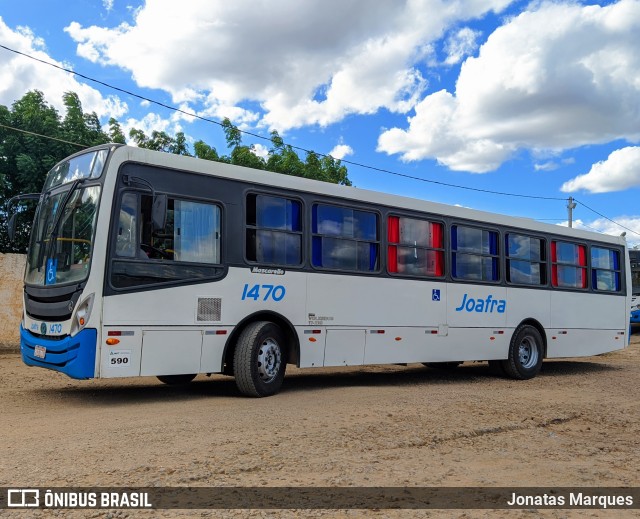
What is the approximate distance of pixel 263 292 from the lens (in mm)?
8953

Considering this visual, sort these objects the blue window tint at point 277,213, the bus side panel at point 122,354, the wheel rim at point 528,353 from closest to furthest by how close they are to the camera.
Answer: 1. the bus side panel at point 122,354
2. the blue window tint at point 277,213
3. the wheel rim at point 528,353

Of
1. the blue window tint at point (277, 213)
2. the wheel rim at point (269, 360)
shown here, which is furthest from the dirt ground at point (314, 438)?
the blue window tint at point (277, 213)

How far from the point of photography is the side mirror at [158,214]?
7777mm

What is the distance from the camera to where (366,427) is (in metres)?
6.68

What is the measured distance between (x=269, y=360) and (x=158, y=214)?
2574 millimetres

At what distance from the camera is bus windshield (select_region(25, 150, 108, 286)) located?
7.80m

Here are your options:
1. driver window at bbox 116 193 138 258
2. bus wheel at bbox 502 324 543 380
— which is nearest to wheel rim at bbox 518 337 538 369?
bus wheel at bbox 502 324 543 380

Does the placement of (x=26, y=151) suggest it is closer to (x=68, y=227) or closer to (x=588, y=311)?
(x=68, y=227)

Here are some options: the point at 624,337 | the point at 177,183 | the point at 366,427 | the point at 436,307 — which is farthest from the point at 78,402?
the point at 624,337

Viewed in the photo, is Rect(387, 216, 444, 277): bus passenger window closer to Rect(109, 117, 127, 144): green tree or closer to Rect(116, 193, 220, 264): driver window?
Rect(116, 193, 220, 264): driver window

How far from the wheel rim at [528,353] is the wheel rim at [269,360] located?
607cm

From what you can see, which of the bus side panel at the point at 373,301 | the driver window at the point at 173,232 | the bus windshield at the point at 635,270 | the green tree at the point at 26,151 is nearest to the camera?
the driver window at the point at 173,232

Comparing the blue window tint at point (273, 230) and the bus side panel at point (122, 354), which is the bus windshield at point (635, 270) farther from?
the bus side panel at point (122, 354)

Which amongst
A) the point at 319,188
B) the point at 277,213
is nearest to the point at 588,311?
the point at 319,188
